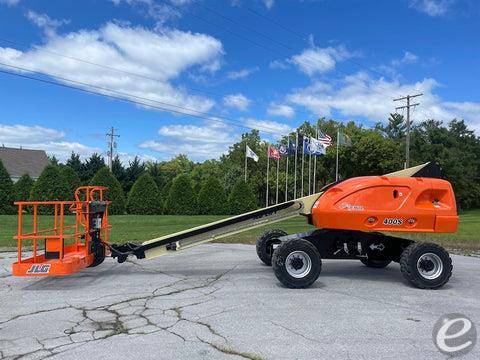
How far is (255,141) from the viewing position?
247 ft

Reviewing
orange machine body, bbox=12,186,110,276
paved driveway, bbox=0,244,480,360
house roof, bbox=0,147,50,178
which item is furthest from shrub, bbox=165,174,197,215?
house roof, bbox=0,147,50,178

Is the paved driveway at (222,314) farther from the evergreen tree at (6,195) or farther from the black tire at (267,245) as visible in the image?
the evergreen tree at (6,195)

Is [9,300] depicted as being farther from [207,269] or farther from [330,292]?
[330,292]

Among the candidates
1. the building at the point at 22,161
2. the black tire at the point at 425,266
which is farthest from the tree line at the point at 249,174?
the black tire at the point at 425,266

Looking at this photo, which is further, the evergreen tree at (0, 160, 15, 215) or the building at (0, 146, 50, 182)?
the building at (0, 146, 50, 182)

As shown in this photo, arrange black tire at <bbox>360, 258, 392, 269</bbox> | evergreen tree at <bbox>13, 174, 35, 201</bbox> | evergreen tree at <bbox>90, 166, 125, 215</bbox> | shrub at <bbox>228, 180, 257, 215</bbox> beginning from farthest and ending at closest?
shrub at <bbox>228, 180, 257, 215</bbox> < evergreen tree at <bbox>90, 166, 125, 215</bbox> < evergreen tree at <bbox>13, 174, 35, 201</bbox> < black tire at <bbox>360, 258, 392, 269</bbox>

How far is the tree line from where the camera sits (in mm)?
35094

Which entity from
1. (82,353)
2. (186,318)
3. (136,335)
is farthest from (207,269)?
(82,353)

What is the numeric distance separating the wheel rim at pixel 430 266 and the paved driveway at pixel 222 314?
0.30m

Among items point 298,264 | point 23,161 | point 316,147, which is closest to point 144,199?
point 316,147

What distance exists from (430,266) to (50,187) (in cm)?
2946

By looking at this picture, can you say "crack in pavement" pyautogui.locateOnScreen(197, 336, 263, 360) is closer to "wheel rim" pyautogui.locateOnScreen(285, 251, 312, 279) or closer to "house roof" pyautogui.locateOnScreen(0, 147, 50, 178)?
"wheel rim" pyautogui.locateOnScreen(285, 251, 312, 279)

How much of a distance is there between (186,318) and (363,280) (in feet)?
12.7

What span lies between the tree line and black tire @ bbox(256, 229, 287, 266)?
2596 centimetres
